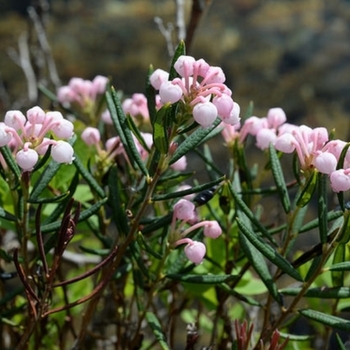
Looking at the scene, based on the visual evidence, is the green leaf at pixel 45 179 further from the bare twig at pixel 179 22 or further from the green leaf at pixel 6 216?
the bare twig at pixel 179 22

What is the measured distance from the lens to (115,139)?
68 centimetres

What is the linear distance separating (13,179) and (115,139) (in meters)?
0.12

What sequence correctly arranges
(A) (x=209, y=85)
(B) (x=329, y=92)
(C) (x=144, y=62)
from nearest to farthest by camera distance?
(A) (x=209, y=85) < (B) (x=329, y=92) < (C) (x=144, y=62)

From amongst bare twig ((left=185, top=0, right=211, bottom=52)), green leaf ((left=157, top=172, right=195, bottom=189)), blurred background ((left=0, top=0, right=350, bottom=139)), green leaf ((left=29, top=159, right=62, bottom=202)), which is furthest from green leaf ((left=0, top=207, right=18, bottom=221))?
blurred background ((left=0, top=0, right=350, bottom=139))

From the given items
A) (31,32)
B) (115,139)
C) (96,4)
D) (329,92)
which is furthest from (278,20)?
(115,139)

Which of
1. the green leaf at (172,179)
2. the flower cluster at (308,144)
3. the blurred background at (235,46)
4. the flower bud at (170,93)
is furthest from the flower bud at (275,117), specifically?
the blurred background at (235,46)

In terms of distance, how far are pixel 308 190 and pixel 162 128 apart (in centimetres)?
14

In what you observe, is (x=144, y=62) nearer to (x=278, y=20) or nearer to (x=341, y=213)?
(x=278, y=20)

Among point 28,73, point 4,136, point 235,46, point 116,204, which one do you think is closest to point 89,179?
point 116,204

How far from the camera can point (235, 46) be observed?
3436mm

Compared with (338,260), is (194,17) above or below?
above

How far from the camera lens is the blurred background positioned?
3.22m

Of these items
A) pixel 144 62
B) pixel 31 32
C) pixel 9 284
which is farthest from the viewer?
pixel 144 62

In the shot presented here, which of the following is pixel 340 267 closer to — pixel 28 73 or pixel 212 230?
pixel 212 230
